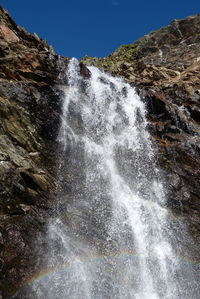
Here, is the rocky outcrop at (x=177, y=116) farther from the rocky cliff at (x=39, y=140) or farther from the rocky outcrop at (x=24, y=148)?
the rocky outcrop at (x=24, y=148)

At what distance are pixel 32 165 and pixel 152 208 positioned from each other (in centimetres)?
709

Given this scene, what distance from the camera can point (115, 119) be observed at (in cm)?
2514

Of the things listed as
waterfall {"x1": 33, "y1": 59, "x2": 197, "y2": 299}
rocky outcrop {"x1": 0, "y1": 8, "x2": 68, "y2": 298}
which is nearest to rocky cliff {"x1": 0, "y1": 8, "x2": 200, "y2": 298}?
rocky outcrop {"x1": 0, "y1": 8, "x2": 68, "y2": 298}

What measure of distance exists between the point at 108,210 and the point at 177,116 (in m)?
10.2

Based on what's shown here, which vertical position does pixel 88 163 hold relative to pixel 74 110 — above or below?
below

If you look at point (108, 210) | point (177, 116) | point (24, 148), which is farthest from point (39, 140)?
point (177, 116)

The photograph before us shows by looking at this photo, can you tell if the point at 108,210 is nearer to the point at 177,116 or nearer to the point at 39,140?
the point at 39,140

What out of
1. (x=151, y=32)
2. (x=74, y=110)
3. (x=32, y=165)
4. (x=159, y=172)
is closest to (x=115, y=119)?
(x=74, y=110)

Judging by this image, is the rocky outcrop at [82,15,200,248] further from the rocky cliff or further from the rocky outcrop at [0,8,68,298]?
the rocky outcrop at [0,8,68,298]

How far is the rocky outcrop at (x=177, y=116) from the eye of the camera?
20.7 meters

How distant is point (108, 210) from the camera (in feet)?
59.7

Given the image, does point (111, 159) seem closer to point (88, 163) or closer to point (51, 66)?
point (88, 163)

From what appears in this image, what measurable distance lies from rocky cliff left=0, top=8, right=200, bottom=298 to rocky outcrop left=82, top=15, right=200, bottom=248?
57mm

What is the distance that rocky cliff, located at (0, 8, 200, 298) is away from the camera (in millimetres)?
13938
